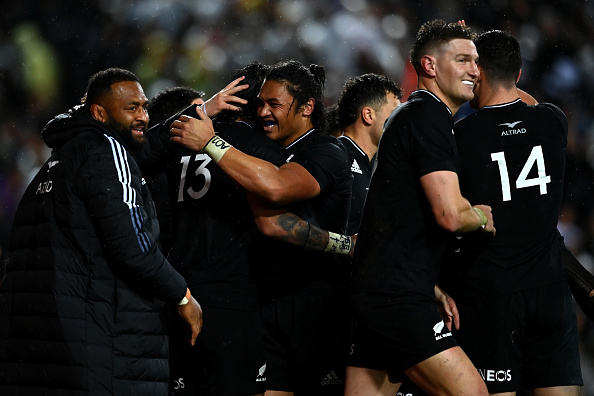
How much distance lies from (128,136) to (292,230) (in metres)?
0.96

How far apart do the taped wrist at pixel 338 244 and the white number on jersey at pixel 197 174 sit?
73cm

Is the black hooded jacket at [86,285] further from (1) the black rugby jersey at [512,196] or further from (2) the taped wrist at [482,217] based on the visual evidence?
(1) the black rugby jersey at [512,196]

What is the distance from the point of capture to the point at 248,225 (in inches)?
161

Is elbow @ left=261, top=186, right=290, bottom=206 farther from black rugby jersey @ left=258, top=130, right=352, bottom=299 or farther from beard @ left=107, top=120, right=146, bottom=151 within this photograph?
beard @ left=107, top=120, right=146, bottom=151

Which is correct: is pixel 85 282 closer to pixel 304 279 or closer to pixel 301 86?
pixel 304 279

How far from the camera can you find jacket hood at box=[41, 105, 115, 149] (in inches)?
135

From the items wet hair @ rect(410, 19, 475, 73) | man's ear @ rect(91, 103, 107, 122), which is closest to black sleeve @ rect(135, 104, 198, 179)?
man's ear @ rect(91, 103, 107, 122)

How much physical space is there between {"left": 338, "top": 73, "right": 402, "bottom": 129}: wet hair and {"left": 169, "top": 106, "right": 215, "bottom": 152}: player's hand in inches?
66.8

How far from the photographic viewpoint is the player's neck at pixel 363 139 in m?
5.09

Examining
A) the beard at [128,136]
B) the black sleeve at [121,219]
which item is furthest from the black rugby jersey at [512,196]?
the beard at [128,136]

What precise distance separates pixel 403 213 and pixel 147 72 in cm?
669

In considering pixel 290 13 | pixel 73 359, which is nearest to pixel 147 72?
pixel 290 13

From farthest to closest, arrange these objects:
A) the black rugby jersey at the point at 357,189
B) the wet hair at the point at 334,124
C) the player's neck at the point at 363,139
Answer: the wet hair at the point at 334,124, the player's neck at the point at 363,139, the black rugby jersey at the point at 357,189

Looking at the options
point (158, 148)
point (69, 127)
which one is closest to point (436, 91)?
point (158, 148)
